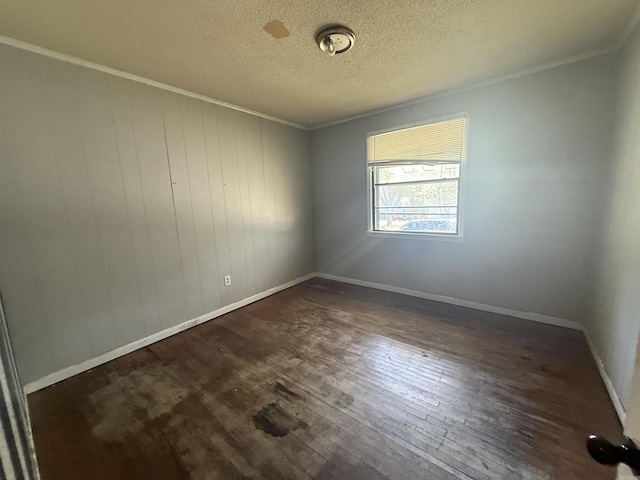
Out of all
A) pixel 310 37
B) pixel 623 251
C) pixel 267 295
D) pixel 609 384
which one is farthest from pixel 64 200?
pixel 609 384

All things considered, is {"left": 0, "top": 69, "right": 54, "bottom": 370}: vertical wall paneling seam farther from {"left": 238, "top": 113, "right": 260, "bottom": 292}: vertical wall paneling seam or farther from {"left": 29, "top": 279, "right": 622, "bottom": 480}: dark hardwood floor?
{"left": 238, "top": 113, "right": 260, "bottom": 292}: vertical wall paneling seam

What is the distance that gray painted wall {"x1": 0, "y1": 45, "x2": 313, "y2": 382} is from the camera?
1880mm

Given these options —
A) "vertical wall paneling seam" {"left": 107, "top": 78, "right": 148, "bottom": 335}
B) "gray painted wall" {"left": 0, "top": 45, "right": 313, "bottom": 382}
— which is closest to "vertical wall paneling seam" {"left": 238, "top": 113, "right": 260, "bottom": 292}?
"gray painted wall" {"left": 0, "top": 45, "right": 313, "bottom": 382}

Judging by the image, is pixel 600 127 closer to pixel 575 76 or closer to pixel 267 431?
pixel 575 76

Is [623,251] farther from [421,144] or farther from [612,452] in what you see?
[421,144]

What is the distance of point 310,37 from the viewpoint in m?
1.87

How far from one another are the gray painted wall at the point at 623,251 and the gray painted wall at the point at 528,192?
217 millimetres

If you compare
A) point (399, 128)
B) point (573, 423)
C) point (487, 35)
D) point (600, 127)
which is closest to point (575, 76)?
point (600, 127)

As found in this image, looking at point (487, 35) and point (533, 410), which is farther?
point (487, 35)

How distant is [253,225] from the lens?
11.5ft

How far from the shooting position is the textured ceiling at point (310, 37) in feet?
5.20

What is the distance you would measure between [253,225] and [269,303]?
1.06 metres

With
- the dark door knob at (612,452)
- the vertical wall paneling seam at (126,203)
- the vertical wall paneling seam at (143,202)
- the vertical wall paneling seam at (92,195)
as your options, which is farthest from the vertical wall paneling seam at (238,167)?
the dark door knob at (612,452)

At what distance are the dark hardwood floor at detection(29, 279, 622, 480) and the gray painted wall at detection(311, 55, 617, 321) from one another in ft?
1.56
